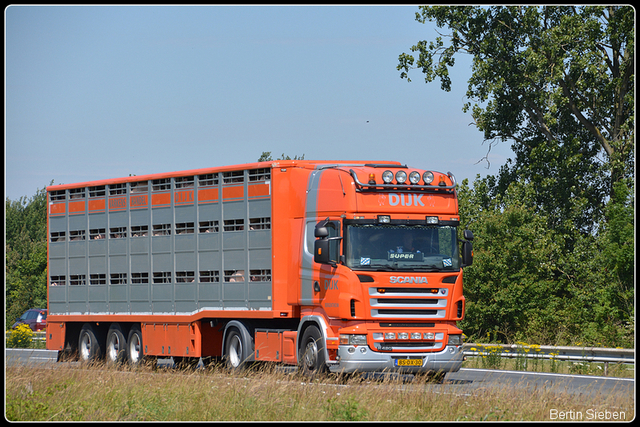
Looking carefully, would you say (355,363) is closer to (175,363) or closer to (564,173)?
(175,363)

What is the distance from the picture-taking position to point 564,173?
36844 mm

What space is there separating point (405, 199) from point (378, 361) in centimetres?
304

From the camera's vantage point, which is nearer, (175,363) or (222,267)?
(222,267)

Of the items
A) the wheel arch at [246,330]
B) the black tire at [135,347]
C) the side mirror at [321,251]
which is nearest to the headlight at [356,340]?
the side mirror at [321,251]

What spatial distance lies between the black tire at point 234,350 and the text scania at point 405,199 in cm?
442

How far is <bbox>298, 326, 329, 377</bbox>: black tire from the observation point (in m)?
16.1

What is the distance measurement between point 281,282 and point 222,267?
1721 millimetres

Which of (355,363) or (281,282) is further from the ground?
(281,282)

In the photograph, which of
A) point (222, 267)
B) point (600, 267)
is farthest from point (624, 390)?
point (600, 267)

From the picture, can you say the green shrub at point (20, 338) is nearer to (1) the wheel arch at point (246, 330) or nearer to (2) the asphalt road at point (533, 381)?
(2) the asphalt road at point (533, 381)

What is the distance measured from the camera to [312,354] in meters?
16.5

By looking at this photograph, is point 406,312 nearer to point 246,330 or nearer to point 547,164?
point 246,330

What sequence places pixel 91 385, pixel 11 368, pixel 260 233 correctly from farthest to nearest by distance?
pixel 260 233 → pixel 11 368 → pixel 91 385

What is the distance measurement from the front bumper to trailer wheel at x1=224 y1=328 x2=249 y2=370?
9.90ft
